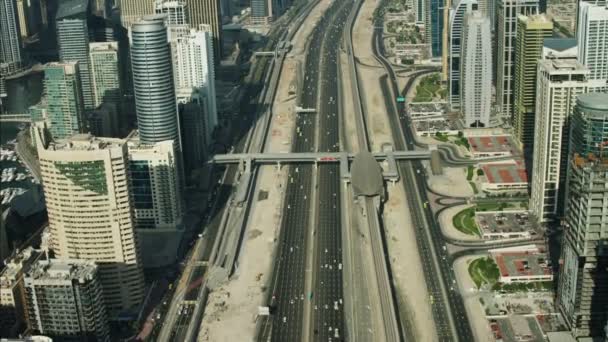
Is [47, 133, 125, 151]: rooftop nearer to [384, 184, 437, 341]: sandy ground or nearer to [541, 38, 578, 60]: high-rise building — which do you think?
[384, 184, 437, 341]: sandy ground

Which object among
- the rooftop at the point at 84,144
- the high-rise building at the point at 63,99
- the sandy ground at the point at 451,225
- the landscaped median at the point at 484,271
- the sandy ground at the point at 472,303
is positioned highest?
the rooftop at the point at 84,144

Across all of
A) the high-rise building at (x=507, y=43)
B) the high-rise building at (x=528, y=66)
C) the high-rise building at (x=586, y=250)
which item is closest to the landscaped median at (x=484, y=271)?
the high-rise building at (x=586, y=250)

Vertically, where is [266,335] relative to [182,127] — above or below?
below

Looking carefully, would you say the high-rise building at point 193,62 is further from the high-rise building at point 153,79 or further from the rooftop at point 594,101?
the rooftop at point 594,101

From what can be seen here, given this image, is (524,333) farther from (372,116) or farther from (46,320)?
(372,116)

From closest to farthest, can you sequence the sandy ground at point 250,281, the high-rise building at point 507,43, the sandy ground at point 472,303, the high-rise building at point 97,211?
1. the sandy ground at point 472,303
2. the sandy ground at point 250,281
3. the high-rise building at point 97,211
4. the high-rise building at point 507,43

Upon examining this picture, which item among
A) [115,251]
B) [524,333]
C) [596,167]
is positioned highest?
[596,167]

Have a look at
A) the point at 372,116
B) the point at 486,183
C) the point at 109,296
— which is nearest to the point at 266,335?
the point at 109,296
